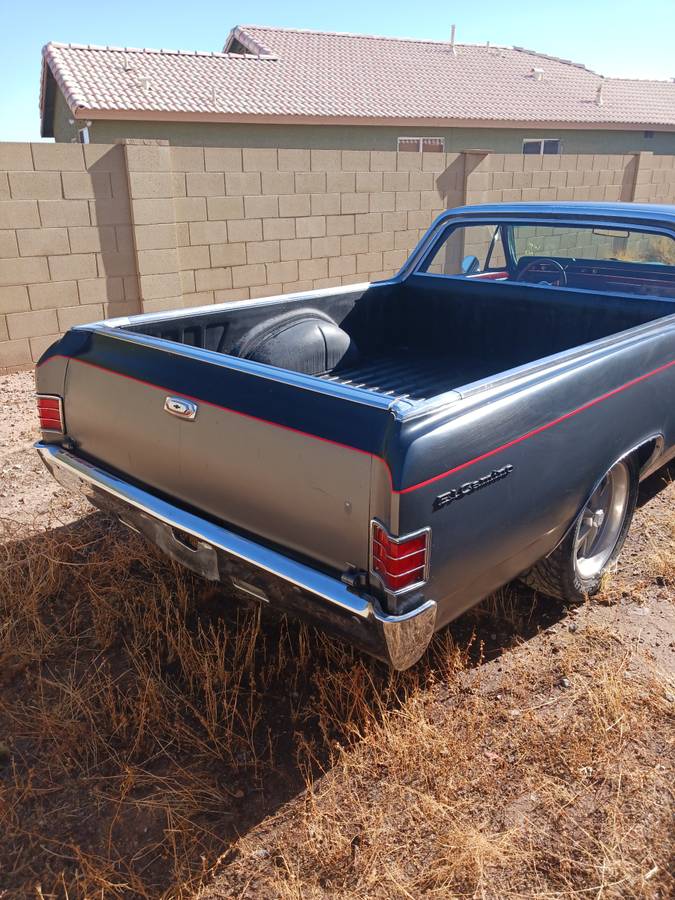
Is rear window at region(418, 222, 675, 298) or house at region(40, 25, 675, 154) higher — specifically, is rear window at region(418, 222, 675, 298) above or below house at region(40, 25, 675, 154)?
below

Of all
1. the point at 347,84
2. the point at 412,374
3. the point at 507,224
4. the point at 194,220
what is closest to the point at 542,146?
the point at 347,84

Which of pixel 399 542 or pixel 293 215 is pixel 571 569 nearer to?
pixel 399 542

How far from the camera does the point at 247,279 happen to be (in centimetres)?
904

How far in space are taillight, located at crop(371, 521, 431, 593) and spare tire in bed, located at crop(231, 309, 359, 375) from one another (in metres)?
1.81

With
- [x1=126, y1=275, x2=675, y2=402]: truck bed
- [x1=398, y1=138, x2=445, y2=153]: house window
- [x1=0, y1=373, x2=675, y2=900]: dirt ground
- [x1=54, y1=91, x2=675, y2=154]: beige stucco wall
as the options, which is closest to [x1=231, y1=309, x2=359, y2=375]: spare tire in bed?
[x1=126, y1=275, x2=675, y2=402]: truck bed

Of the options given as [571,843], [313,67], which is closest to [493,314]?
[571,843]

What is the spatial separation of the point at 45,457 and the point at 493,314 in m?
2.58

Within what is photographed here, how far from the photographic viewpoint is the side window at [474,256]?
5.07 m

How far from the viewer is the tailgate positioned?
2332mm

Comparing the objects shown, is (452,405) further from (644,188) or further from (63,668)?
(644,188)

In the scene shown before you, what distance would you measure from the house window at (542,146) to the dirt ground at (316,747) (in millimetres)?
21956

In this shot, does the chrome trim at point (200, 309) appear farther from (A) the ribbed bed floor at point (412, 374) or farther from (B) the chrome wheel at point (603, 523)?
(B) the chrome wheel at point (603, 523)

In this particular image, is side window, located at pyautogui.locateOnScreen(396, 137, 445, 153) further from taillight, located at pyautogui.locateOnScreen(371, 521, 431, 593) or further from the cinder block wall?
taillight, located at pyautogui.locateOnScreen(371, 521, 431, 593)

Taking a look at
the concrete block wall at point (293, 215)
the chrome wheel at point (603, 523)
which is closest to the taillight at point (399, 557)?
the chrome wheel at point (603, 523)
